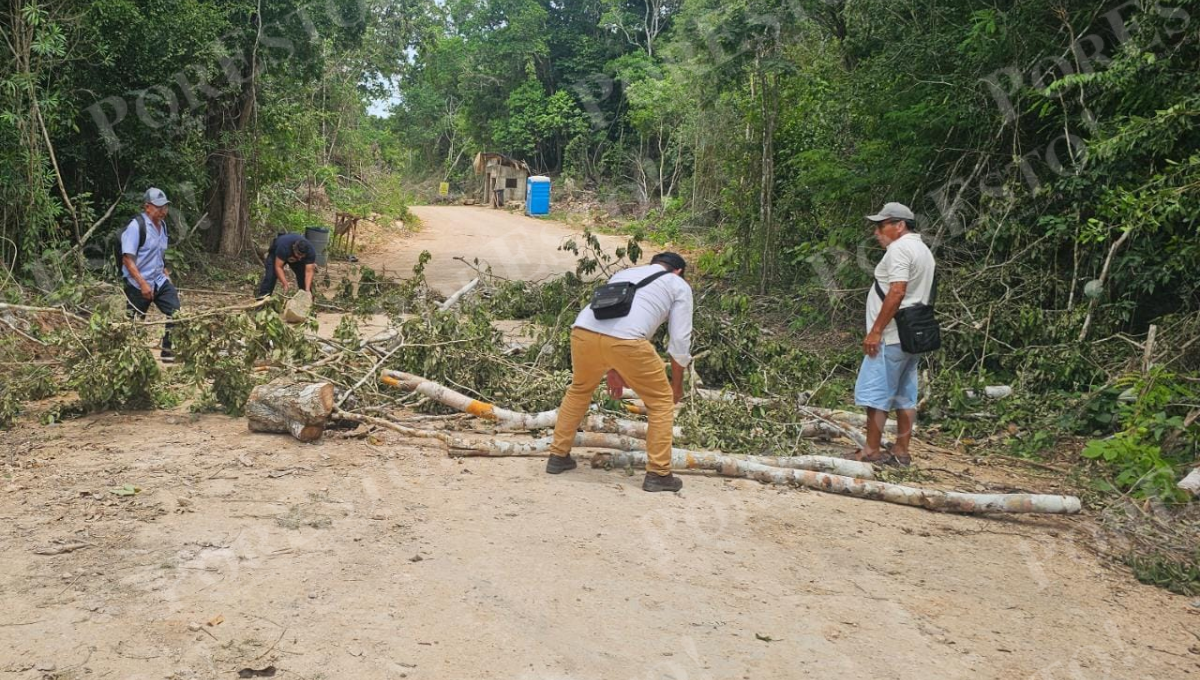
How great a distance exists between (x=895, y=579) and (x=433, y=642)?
2.31 metres

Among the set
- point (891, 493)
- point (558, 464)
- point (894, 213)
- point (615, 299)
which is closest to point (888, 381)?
point (891, 493)

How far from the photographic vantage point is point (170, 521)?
4.55 metres

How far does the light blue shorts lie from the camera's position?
5.99 meters

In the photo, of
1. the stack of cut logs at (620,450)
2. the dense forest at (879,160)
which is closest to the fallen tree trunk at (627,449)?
the stack of cut logs at (620,450)

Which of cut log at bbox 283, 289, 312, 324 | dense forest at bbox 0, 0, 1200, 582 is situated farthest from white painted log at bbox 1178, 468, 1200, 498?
cut log at bbox 283, 289, 312, 324

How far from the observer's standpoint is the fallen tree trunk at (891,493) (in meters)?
5.38

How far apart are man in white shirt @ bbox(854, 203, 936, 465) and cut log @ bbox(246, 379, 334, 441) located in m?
3.66

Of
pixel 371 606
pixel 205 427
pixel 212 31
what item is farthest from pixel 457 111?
pixel 371 606

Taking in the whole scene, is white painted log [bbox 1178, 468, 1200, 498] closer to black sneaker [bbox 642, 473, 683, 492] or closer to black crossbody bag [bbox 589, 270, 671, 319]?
black sneaker [bbox 642, 473, 683, 492]

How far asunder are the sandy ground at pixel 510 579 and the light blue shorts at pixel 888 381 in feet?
2.69

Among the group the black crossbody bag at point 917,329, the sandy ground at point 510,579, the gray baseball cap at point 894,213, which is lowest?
the sandy ground at point 510,579

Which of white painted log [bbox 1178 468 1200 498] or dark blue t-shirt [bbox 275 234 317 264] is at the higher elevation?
dark blue t-shirt [bbox 275 234 317 264]

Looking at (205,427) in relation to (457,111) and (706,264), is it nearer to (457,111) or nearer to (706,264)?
(706,264)

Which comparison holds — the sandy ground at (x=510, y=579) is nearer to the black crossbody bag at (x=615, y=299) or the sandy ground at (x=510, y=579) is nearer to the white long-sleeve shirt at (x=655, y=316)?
the white long-sleeve shirt at (x=655, y=316)
